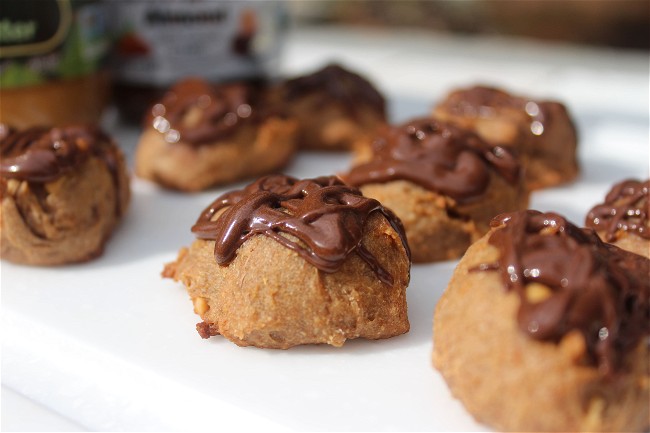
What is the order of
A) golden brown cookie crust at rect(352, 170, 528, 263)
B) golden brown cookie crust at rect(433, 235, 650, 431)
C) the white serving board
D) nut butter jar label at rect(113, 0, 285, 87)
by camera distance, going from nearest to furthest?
golden brown cookie crust at rect(433, 235, 650, 431) < the white serving board < golden brown cookie crust at rect(352, 170, 528, 263) < nut butter jar label at rect(113, 0, 285, 87)

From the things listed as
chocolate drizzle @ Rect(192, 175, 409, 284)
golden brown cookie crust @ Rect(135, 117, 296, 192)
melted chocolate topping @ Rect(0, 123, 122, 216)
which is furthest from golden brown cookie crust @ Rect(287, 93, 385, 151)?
chocolate drizzle @ Rect(192, 175, 409, 284)

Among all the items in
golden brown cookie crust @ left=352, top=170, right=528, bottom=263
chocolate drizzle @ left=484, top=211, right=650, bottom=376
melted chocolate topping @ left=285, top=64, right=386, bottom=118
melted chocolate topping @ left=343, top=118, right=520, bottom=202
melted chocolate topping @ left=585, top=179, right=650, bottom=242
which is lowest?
melted chocolate topping @ left=285, top=64, right=386, bottom=118

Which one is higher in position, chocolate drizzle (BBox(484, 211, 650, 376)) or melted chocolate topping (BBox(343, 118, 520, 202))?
chocolate drizzle (BBox(484, 211, 650, 376))

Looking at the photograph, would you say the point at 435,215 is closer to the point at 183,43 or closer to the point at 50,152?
the point at 50,152

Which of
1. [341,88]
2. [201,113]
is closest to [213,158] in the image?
[201,113]

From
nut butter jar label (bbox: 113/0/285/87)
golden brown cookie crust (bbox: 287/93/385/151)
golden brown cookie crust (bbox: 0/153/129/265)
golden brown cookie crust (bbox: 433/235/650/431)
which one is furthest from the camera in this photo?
nut butter jar label (bbox: 113/0/285/87)

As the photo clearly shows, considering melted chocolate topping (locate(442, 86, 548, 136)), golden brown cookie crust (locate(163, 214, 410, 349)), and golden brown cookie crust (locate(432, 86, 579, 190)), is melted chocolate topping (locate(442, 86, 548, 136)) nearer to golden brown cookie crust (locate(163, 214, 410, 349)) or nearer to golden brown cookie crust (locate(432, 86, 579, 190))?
golden brown cookie crust (locate(432, 86, 579, 190))
